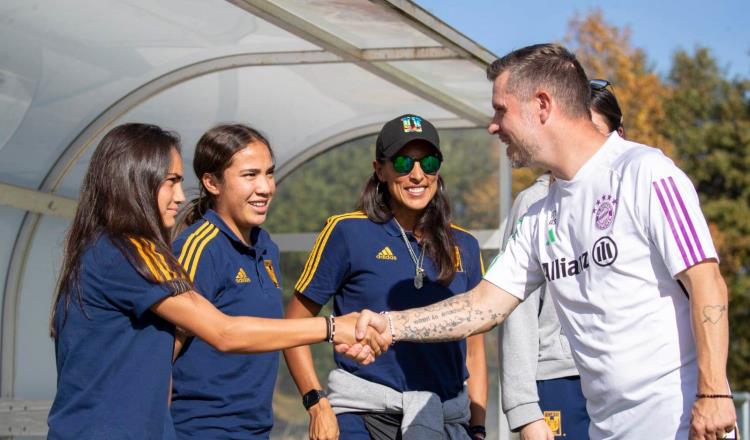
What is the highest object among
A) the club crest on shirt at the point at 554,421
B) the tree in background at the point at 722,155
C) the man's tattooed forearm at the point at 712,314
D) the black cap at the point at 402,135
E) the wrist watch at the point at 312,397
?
the tree in background at the point at 722,155

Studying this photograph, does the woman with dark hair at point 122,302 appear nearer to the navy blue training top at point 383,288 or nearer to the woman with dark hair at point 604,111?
the navy blue training top at point 383,288

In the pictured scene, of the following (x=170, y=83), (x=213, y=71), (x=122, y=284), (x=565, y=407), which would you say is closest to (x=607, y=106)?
(x=565, y=407)

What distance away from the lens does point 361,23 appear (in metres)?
6.22

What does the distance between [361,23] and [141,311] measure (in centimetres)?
295

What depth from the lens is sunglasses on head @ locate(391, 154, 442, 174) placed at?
207 inches

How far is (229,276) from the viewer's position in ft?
14.8

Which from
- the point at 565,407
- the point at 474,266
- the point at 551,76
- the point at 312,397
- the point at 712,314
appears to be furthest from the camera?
the point at 474,266

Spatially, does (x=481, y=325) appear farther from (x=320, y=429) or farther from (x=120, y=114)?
(x=120, y=114)

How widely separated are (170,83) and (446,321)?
135 inches

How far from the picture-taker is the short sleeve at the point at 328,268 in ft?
16.8

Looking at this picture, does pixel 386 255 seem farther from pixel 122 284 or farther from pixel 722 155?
pixel 722 155

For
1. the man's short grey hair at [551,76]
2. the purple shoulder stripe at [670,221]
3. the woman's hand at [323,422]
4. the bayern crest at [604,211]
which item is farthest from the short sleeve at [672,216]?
the woman's hand at [323,422]

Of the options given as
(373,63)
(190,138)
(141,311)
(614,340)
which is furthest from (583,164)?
(190,138)

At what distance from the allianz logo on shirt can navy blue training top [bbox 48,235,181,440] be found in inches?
52.6
